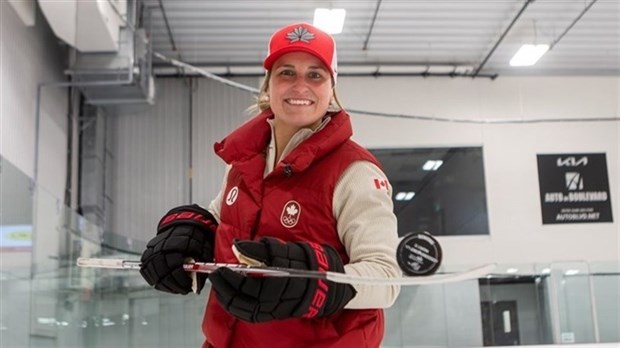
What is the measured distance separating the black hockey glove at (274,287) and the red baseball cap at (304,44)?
0.42 m

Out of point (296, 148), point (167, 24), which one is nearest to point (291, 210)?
point (296, 148)

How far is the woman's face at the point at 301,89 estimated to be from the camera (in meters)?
1.36

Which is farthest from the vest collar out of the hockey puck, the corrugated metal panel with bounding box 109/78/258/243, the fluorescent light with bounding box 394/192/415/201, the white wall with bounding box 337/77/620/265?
the white wall with bounding box 337/77/620/265

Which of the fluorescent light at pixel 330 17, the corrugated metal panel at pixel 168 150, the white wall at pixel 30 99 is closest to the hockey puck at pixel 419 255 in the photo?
the white wall at pixel 30 99

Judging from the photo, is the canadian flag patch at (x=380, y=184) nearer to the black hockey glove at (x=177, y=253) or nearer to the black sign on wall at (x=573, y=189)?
the black hockey glove at (x=177, y=253)

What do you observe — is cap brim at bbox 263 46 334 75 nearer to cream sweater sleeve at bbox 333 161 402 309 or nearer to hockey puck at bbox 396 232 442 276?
cream sweater sleeve at bbox 333 161 402 309

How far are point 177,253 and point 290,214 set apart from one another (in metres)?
0.24

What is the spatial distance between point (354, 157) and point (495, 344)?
6180 mm

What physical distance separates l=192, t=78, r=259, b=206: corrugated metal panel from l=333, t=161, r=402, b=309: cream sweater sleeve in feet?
34.5

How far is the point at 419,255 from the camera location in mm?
947

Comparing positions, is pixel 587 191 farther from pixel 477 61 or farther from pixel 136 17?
pixel 136 17

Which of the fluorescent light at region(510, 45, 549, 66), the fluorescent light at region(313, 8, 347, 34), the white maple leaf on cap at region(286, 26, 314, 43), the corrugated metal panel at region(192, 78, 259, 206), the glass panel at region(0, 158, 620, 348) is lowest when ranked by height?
the glass panel at region(0, 158, 620, 348)

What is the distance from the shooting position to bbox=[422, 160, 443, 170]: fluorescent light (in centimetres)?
1205

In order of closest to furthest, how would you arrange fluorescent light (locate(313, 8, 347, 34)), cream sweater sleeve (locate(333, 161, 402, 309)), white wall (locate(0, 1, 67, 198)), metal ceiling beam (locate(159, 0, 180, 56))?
cream sweater sleeve (locate(333, 161, 402, 309))
white wall (locate(0, 1, 67, 198))
fluorescent light (locate(313, 8, 347, 34))
metal ceiling beam (locate(159, 0, 180, 56))
